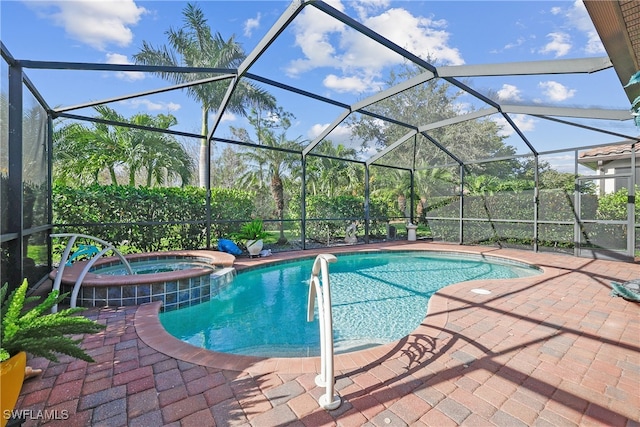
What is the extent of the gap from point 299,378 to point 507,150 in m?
19.9

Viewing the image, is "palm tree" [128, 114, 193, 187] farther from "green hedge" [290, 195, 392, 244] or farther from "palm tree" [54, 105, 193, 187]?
"green hedge" [290, 195, 392, 244]

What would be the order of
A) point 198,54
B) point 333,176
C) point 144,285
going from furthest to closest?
point 333,176 → point 198,54 → point 144,285

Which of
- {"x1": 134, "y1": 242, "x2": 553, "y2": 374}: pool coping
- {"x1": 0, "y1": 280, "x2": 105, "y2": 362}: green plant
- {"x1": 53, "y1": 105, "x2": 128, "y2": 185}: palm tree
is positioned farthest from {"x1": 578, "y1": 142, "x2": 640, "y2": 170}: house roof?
{"x1": 53, "y1": 105, "x2": 128, "y2": 185}: palm tree

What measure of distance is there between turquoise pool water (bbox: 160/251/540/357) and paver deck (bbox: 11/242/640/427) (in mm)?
753

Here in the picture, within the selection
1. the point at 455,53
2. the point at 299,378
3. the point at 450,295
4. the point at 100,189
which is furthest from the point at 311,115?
the point at 299,378

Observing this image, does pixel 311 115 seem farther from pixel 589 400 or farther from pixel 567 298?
pixel 589 400

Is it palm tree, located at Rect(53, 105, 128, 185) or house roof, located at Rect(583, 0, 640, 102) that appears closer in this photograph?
house roof, located at Rect(583, 0, 640, 102)

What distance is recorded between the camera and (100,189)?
732 cm

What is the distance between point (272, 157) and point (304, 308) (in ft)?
33.7

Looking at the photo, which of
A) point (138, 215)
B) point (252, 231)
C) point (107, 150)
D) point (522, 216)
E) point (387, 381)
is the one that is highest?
point (107, 150)

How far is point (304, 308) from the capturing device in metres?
5.12

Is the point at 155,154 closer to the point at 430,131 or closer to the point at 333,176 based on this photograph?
the point at 333,176

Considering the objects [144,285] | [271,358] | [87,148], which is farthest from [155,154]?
[271,358]

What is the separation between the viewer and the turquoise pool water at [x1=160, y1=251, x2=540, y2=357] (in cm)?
386
